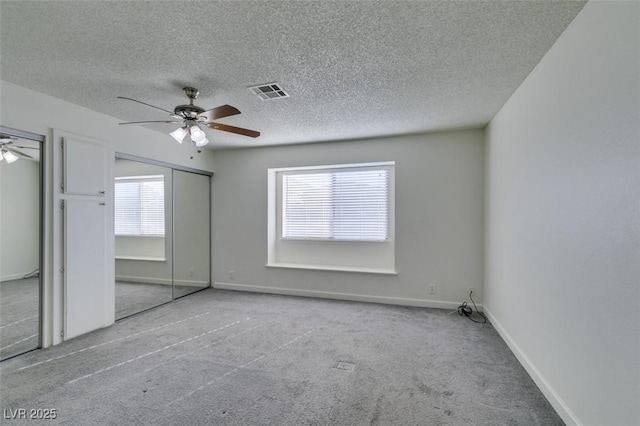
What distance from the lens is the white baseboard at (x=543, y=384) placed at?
73.5 inches

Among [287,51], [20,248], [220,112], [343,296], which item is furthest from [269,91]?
[343,296]

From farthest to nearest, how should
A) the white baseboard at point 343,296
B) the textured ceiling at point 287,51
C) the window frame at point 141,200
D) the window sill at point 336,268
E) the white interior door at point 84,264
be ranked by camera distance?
the window sill at point 336,268, the white baseboard at point 343,296, the window frame at point 141,200, the white interior door at point 84,264, the textured ceiling at point 287,51

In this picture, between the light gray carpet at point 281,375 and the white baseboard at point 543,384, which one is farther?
the light gray carpet at point 281,375

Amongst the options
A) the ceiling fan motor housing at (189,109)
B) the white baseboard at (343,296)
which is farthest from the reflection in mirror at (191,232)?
the ceiling fan motor housing at (189,109)

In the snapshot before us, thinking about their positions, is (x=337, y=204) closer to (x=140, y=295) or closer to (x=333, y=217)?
(x=333, y=217)

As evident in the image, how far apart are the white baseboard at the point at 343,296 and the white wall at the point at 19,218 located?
2.88 meters

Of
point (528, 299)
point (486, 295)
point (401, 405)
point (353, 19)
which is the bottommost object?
point (401, 405)

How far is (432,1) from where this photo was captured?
65.8 inches

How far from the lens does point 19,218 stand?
2.94 metres

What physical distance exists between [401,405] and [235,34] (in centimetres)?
283

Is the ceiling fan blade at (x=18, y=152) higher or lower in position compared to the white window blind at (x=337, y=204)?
higher

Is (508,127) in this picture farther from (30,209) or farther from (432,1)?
(30,209)

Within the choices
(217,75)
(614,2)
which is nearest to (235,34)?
(217,75)

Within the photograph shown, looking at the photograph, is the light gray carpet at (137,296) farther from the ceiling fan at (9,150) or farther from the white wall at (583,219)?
the white wall at (583,219)
